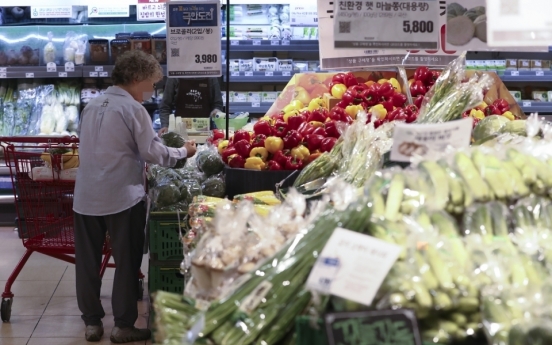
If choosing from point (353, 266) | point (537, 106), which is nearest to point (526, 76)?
point (537, 106)

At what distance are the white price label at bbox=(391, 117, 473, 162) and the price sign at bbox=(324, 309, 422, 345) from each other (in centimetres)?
74

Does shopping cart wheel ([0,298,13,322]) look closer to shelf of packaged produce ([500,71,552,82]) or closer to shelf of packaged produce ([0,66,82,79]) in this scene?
shelf of packaged produce ([0,66,82,79])

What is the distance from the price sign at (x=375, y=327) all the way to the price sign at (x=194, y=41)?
3.49m

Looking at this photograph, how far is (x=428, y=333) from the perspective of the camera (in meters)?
1.56

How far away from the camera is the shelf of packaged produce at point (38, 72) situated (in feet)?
25.0

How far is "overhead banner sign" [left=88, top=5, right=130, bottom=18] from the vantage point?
25.6 feet

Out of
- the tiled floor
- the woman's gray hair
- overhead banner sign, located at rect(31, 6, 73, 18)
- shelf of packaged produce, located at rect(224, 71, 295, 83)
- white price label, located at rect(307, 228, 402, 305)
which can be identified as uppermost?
overhead banner sign, located at rect(31, 6, 73, 18)

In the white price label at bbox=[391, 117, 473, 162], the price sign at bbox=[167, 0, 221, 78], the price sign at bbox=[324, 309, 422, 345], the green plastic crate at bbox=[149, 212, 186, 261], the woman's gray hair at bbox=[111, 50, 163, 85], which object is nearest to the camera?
the price sign at bbox=[324, 309, 422, 345]

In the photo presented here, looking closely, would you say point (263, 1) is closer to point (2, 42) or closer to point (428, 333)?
point (2, 42)

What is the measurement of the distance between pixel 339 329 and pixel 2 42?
23.8ft

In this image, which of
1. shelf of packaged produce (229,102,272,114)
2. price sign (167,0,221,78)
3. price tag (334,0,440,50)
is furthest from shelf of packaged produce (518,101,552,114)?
price tag (334,0,440,50)

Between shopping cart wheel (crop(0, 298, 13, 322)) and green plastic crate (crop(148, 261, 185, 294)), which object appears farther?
shopping cart wheel (crop(0, 298, 13, 322))

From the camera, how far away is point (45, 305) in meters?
5.02

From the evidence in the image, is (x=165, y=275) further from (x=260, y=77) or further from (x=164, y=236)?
(x=260, y=77)
